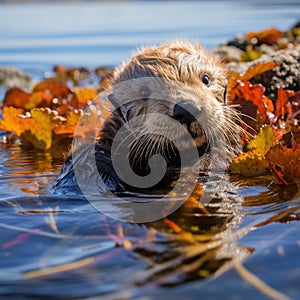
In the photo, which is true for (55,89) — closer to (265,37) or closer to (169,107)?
(169,107)

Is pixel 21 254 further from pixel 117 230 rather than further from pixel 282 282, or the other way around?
pixel 282 282

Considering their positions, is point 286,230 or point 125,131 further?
point 125,131

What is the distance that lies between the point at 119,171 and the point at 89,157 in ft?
0.71

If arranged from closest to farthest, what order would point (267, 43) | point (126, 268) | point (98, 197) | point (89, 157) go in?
point (126, 268), point (98, 197), point (89, 157), point (267, 43)

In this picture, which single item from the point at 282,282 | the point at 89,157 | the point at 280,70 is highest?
the point at 280,70

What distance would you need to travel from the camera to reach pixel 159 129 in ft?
12.0

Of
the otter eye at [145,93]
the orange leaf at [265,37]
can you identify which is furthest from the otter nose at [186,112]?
the orange leaf at [265,37]

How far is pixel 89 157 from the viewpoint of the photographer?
3.98 metres

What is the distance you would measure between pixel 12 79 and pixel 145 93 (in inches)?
278

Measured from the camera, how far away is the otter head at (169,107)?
11.9ft

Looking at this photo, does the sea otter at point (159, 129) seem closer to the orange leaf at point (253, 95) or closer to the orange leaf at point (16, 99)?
Result: the orange leaf at point (253, 95)

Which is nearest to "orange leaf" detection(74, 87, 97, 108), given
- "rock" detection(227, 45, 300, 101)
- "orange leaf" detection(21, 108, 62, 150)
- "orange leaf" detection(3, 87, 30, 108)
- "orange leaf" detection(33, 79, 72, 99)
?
"orange leaf" detection(33, 79, 72, 99)

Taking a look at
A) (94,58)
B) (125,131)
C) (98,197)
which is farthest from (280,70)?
(94,58)

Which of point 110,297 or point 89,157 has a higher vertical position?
point 89,157
